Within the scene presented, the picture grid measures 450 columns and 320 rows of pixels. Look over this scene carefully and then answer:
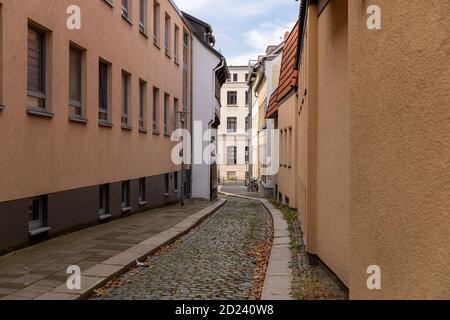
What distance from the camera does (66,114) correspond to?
10.9 meters

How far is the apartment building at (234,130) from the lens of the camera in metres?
70.4

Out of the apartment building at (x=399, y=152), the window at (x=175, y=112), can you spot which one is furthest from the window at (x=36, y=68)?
the window at (x=175, y=112)

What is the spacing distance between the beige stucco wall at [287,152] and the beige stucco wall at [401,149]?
11574mm

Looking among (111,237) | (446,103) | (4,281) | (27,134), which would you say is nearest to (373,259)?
(446,103)

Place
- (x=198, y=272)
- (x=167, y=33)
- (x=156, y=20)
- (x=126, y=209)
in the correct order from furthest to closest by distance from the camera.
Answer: (x=167, y=33)
(x=156, y=20)
(x=126, y=209)
(x=198, y=272)

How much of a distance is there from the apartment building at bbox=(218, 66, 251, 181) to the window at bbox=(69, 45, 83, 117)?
2228 inches

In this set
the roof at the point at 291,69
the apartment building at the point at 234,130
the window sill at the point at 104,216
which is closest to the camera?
the window sill at the point at 104,216

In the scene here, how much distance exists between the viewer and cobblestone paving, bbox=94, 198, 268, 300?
655 cm

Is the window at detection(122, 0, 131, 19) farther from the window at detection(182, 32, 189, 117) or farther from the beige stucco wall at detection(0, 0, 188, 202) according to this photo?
the window at detection(182, 32, 189, 117)

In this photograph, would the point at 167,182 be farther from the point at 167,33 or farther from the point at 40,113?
the point at 40,113

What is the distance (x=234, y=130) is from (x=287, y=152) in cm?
5264

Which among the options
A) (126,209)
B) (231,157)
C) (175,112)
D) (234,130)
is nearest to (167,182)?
(175,112)

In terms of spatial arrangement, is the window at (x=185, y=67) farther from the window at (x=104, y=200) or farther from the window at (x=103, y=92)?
the window at (x=104, y=200)

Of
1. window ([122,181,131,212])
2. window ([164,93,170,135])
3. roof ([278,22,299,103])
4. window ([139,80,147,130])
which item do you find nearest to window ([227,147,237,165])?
window ([164,93,170,135])
